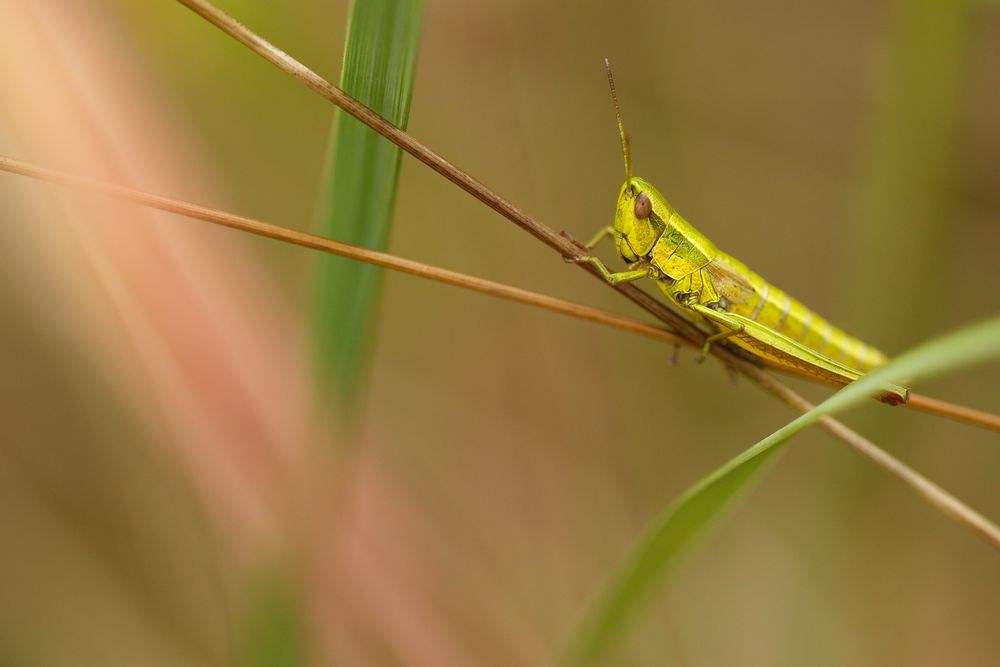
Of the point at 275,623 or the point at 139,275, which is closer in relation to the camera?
the point at 275,623

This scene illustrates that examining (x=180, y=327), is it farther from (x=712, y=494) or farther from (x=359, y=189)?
(x=712, y=494)

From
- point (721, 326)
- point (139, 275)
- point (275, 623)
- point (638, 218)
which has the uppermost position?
point (638, 218)

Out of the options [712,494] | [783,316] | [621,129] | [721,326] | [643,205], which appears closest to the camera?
[712,494]

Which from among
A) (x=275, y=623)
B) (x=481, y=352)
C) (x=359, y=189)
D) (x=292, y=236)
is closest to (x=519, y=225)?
(x=359, y=189)

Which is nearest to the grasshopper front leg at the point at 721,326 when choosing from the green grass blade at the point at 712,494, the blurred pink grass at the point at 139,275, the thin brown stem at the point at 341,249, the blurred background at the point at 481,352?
the thin brown stem at the point at 341,249

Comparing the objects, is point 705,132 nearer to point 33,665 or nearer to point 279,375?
point 279,375

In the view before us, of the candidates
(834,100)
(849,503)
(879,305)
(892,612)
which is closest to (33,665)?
(849,503)

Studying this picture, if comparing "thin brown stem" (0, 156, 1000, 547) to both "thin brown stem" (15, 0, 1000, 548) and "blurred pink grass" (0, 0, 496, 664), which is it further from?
"blurred pink grass" (0, 0, 496, 664)
